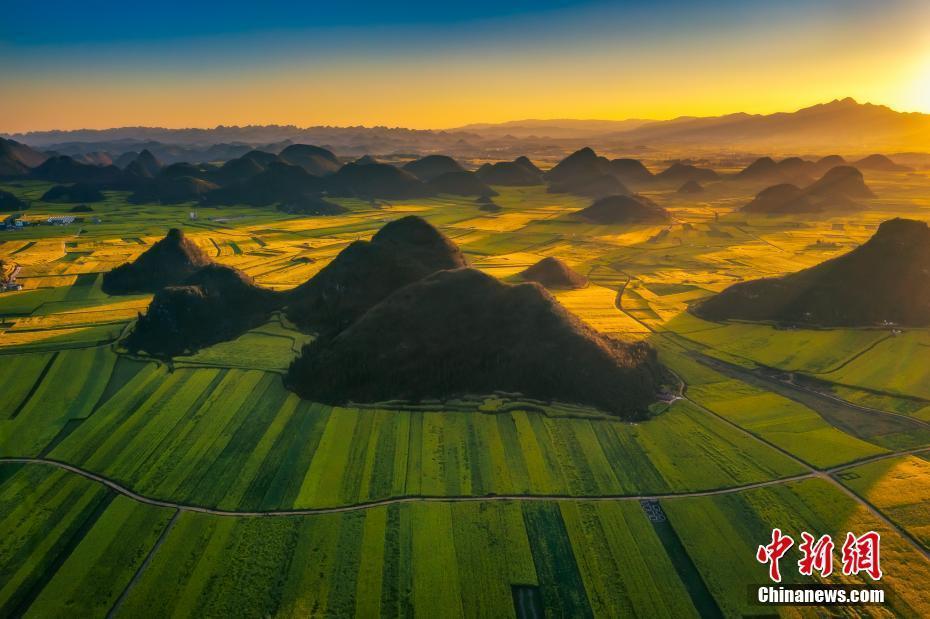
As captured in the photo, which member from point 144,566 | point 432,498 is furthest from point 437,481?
point 144,566

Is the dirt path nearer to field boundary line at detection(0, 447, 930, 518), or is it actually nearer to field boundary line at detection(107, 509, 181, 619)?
field boundary line at detection(0, 447, 930, 518)

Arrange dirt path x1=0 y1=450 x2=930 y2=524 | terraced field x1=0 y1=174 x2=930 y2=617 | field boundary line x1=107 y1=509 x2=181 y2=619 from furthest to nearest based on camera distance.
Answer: dirt path x1=0 y1=450 x2=930 y2=524 → terraced field x1=0 y1=174 x2=930 y2=617 → field boundary line x1=107 y1=509 x2=181 y2=619

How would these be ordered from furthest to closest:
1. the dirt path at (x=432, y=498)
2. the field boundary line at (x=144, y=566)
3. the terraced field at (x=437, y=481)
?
the dirt path at (x=432, y=498), the terraced field at (x=437, y=481), the field boundary line at (x=144, y=566)

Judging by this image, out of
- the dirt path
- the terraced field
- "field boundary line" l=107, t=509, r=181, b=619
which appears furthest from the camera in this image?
the dirt path

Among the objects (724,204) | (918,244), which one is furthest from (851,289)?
(724,204)

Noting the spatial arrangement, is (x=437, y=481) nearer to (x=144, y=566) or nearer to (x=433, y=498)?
(x=433, y=498)

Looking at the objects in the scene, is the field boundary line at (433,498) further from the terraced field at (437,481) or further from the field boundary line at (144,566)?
the field boundary line at (144,566)

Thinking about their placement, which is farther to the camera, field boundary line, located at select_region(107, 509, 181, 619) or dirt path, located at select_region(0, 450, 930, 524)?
dirt path, located at select_region(0, 450, 930, 524)

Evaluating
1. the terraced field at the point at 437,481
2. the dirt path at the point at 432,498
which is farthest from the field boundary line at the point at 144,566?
the dirt path at the point at 432,498

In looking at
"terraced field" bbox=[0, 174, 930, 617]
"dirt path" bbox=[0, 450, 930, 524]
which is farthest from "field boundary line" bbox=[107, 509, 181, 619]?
"dirt path" bbox=[0, 450, 930, 524]

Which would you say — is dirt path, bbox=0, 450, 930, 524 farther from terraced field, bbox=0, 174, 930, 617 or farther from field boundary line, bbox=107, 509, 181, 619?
field boundary line, bbox=107, 509, 181, 619
